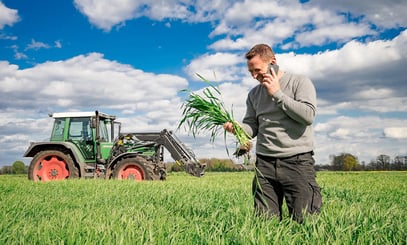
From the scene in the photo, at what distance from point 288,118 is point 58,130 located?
39.3ft

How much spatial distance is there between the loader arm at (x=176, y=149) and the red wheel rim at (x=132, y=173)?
1401 mm

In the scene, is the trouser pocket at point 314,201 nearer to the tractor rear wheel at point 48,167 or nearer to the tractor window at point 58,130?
the tractor rear wheel at point 48,167

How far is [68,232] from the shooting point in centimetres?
326

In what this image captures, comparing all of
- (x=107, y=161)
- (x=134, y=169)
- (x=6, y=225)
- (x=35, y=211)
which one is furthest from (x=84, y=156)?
(x=6, y=225)

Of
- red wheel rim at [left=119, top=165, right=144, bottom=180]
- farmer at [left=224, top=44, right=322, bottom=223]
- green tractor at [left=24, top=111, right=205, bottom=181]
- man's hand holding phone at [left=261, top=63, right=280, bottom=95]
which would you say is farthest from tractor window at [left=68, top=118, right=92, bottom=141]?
man's hand holding phone at [left=261, top=63, right=280, bottom=95]

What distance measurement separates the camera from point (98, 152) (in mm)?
13773

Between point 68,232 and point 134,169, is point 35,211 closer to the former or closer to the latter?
point 68,232

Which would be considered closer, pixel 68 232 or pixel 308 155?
pixel 68 232

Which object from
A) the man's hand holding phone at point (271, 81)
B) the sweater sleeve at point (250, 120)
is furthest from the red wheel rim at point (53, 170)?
the man's hand holding phone at point (271, 81)

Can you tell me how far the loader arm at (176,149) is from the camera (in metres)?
14.3

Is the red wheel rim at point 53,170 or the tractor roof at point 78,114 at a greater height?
the tractor roof at point 78,114

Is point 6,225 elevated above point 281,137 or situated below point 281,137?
below

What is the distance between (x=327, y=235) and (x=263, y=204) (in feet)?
2.55

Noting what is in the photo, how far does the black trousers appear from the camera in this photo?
3576mm
